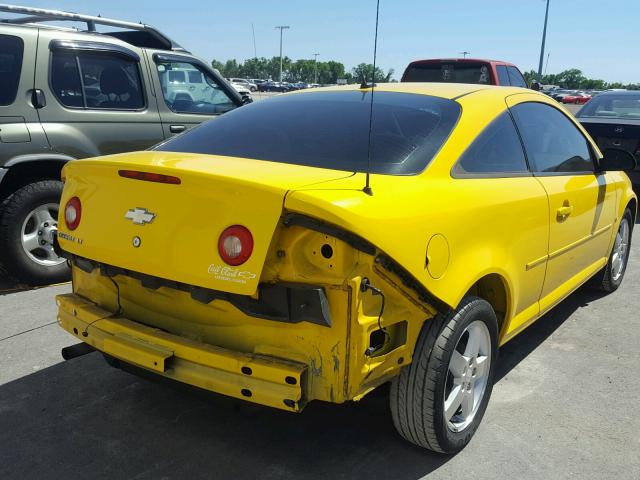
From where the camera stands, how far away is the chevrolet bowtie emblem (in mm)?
2377

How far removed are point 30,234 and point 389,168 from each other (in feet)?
11.8

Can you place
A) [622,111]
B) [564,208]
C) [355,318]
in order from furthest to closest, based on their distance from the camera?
[622,111], [564,208], [355,318]

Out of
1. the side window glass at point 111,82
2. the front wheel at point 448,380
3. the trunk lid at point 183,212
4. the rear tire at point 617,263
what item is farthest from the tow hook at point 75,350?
the rear tire at point 617,263

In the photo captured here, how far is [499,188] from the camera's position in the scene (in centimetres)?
293

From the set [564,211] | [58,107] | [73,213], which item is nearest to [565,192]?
[564,211]

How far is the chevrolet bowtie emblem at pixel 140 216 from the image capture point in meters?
2.38

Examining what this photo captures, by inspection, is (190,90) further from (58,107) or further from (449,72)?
(449,72)

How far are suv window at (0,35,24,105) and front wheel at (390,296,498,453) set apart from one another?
4006 millimetres

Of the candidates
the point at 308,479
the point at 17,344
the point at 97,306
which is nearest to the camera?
the point at 308,479

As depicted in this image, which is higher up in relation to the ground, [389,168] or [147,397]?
[389,168]

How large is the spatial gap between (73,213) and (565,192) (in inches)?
105

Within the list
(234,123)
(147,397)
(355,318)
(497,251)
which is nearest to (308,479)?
(355,318)

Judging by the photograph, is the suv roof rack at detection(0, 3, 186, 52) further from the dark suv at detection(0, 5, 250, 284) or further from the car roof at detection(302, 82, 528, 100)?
the car roof at detection(302, 82, 528, 100)

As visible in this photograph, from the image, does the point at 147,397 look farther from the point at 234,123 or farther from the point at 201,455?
the point at 234,123
